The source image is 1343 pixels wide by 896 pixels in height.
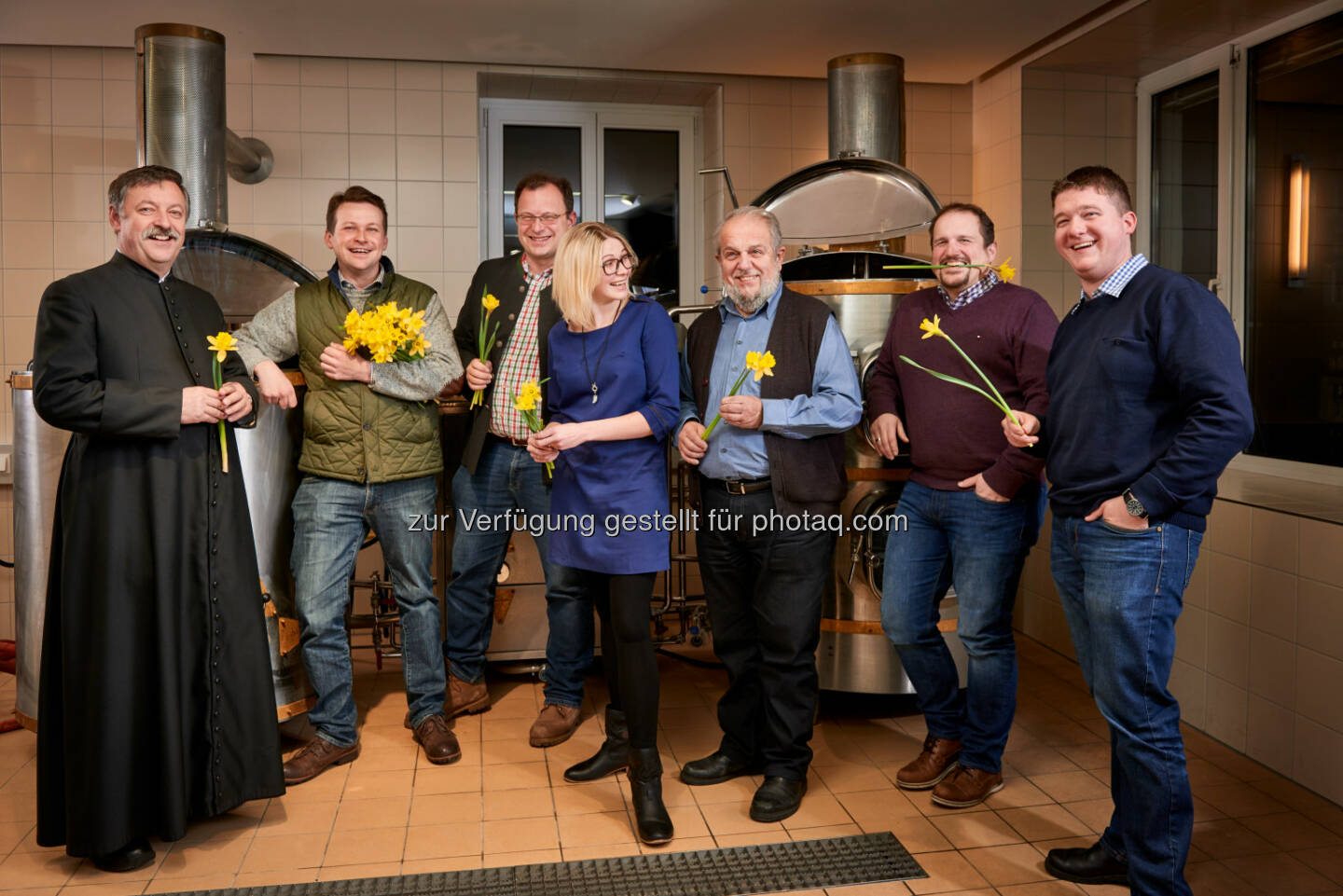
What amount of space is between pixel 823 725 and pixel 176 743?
1.84 meters

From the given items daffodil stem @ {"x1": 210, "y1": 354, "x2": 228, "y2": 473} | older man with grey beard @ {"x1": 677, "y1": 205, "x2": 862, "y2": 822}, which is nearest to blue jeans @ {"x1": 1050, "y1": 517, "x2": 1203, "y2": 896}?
older man with grey beard @ {"x1": 677, "y1": 205, "x2": 862, "y2": 822}

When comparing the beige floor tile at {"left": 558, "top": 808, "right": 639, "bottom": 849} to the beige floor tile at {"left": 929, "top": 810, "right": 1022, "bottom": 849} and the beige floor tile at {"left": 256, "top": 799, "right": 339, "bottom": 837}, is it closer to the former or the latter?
the beige floor tile at {"left": 256, "top": 799, "right": 339, "bottom": 837}

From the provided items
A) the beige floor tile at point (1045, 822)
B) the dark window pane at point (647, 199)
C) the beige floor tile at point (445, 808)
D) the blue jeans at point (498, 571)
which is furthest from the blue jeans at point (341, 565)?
the dark window pane at point (647, 199)

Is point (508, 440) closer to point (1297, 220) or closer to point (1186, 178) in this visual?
point (1297, 220)

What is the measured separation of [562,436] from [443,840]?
3.33 feet

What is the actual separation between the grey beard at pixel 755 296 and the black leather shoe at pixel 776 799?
3.85ft

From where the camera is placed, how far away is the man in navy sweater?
6.23 feet

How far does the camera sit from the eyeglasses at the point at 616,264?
2.37 meters

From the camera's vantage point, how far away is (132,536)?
91.4 inches

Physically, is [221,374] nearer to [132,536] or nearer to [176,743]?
[132,536]

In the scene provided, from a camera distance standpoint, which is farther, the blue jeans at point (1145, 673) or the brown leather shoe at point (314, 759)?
the brown leather shoe at point (314, 759)

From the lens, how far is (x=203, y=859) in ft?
7.84

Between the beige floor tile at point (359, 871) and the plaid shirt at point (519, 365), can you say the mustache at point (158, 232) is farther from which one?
the beige floor tile at point (359, 871)

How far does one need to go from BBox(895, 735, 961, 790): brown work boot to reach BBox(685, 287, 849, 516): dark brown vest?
75cm
